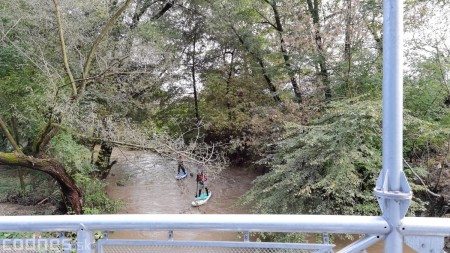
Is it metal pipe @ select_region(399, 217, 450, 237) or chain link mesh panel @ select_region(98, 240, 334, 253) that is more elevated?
metal pipe @ select_region(399, 217, 450, 237)

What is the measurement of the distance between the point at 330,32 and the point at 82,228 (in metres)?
6.67

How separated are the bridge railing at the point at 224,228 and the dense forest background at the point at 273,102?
4113 mm

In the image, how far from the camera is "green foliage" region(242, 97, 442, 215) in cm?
529

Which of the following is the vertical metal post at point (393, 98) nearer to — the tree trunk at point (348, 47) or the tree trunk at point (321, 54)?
the tree trunk at point (348, 47)

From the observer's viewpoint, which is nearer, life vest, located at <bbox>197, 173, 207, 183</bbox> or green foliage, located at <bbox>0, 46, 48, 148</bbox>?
green foliage, located at <bbox>0, 46, 48, 148</bbox>

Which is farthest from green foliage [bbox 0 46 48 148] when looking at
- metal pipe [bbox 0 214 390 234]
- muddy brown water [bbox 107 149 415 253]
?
metal pipe [bbox 0 214 390 234]

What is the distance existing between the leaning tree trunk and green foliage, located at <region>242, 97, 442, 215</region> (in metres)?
3.79

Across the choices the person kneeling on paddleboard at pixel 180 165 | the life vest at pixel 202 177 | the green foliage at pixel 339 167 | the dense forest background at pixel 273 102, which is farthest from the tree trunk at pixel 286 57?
the person kneeling on paddleboard at pixel 180 165

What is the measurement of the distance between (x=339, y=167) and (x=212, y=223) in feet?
15.0

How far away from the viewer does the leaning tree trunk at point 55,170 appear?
19.5 feet

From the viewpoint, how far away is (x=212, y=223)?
1.23 m

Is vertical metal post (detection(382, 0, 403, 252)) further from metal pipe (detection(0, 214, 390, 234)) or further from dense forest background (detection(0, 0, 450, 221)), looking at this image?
dense forest background (detection(0, 0, 450, 221))

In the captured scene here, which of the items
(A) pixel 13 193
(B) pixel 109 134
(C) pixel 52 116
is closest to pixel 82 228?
(B) pixel 109 134

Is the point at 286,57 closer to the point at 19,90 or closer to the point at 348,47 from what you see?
the point at 348,47
